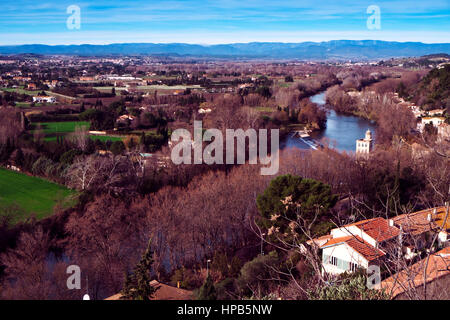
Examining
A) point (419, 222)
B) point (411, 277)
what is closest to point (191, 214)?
point (419, 222)

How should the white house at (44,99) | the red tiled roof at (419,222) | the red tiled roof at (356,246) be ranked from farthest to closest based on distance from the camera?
1. the white house at (44,99)
2. the red tiled roof at (356,246)
3. the red tiled roof at (419,222)

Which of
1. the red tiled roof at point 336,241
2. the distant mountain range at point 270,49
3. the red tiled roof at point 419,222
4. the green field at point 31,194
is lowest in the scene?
the green field at point 31,194

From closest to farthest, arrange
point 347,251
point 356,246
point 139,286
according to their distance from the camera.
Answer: point 139,286, point 347,251, point 356,246

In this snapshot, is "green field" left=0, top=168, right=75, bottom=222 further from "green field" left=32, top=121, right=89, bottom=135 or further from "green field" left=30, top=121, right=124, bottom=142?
"green field" left=32, top=121, right=89, bottom=135

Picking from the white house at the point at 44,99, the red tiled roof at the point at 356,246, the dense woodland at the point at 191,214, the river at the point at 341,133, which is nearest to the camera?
the dense woodland at the point at 191,214

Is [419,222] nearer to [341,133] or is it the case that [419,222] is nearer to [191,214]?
[191,214]

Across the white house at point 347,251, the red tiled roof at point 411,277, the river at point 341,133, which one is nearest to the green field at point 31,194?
the white house at point 347,251

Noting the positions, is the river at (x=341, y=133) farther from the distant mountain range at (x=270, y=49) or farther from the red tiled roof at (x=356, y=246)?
the red tiled roof at (x=356, y=246)
